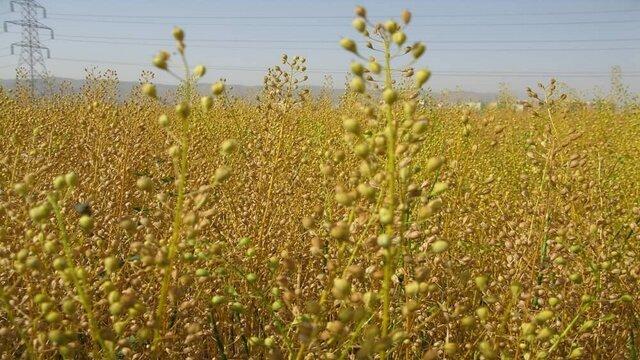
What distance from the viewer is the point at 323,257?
1919mm

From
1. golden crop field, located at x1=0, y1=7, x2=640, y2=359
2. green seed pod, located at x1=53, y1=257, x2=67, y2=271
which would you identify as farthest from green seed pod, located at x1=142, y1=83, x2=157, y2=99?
green seed pod, located at x1=53, y1=257, x2=67, y2=271

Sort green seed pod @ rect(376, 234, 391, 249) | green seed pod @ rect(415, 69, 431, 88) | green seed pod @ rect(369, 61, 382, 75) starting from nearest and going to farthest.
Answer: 1. green seed pod @ rect(376, 234, 391, 249)
2. green seed pod @ rect(369, 61, 382, 75)
3. green seed pod @ rect(415, 69, 431, 88)

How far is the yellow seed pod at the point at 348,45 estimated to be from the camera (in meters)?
1.15

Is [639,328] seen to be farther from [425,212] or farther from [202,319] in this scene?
[202,319]

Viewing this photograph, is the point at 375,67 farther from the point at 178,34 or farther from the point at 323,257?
the point at 323,257

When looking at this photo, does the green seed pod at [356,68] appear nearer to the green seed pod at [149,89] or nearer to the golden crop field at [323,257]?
the golden crop field at [323,257]

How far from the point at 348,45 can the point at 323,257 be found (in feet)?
3.18

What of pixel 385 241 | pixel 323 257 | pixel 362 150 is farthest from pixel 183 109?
pixel 323 257

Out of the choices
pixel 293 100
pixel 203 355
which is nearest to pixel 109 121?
pixel 293 100

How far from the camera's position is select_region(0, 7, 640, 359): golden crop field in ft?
3.48

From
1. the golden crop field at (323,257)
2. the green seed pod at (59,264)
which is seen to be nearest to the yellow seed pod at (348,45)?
the golden crop field at (323,257)

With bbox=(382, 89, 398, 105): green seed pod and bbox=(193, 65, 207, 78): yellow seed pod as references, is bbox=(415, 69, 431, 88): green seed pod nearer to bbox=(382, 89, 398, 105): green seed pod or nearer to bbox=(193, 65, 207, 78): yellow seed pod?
bbox=(382, 89, 398, 105): green seed pod

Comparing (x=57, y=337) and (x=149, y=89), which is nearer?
(x=57, y=337)

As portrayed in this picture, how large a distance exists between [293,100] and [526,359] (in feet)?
6.08
